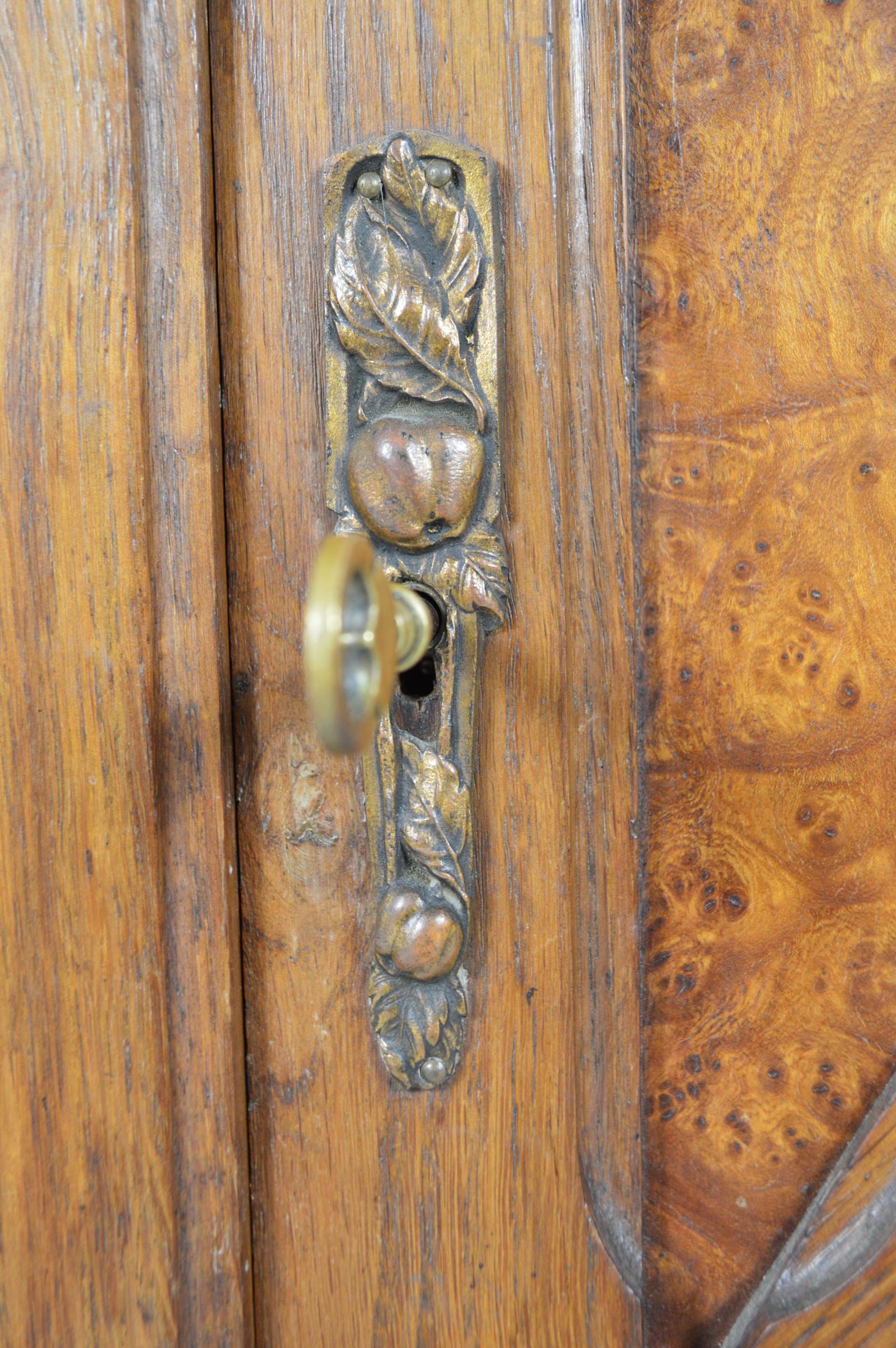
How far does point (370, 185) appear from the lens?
0.41m

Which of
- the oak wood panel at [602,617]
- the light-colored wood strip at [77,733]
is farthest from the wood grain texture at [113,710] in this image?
the oak wood panel at [602,617]

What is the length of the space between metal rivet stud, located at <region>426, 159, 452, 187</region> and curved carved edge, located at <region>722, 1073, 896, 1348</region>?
431 mm

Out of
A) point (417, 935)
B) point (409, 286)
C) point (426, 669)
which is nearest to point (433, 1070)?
point (417, 935)

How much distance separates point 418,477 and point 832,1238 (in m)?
0.37

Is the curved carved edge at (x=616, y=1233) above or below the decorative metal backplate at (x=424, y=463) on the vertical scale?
below

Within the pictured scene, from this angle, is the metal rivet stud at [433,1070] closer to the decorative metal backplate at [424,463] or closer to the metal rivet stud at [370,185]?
the decorative metal backplate at [424,463]

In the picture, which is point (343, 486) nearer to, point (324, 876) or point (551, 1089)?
point (324, 876)

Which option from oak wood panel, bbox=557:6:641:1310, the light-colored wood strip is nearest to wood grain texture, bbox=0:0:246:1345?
the light-colored wood strip

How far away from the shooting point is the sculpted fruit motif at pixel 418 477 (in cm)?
40

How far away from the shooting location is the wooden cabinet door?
16.3 inches

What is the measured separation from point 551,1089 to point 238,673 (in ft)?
0.75

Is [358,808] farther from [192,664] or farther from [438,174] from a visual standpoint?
[438,174]

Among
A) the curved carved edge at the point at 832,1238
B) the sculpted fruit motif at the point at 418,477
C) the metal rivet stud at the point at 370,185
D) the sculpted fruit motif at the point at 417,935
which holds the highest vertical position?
the metal rivet stud at the point at 370,185

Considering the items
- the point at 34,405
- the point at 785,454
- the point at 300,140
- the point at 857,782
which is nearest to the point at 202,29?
the point at 300,140
